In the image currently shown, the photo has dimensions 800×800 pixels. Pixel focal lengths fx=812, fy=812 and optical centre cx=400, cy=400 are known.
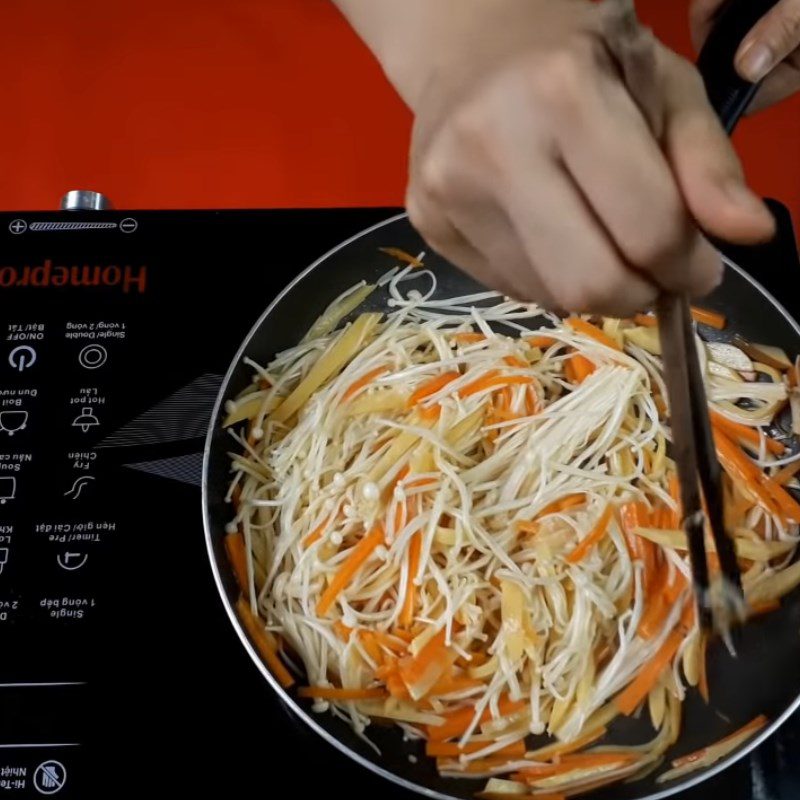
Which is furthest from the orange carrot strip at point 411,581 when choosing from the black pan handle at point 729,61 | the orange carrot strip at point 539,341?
the black pan handle at point 729,61

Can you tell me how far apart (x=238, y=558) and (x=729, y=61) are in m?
0.74

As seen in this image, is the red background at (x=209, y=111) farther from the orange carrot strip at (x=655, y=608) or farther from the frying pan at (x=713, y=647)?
the orange carrot strip at (x=655, y=608)

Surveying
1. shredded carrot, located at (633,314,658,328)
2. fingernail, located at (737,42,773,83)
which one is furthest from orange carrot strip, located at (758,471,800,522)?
fingernail, located at (737,42,773,83)

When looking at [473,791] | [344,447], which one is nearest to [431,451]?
[344,447]

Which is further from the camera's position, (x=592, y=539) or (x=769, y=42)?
(x=592, y=539)

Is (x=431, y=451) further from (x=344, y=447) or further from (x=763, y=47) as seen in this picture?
(x=763, y=47)

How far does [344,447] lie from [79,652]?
0.38 metres

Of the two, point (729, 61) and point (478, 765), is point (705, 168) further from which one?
point (478, 765)

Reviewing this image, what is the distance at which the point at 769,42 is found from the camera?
793mm

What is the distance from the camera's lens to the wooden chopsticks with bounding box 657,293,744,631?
0.54 meters

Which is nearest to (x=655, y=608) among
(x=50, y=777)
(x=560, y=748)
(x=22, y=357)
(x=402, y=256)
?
(x=560, y=748)

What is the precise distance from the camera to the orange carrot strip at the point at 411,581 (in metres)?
0.91

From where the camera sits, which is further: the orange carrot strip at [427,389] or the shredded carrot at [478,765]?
the orange carrot strip at [427,389]

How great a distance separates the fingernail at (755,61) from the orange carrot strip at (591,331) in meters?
0.35
